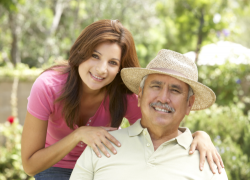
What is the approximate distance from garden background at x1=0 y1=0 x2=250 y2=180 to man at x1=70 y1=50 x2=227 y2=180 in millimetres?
1133

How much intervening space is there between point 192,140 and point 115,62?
864mm

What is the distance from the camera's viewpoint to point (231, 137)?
4031 mm

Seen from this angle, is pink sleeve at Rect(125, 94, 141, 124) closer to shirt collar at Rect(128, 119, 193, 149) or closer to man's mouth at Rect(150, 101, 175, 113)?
shirt collar at Rect(128, 119, 193, 149)

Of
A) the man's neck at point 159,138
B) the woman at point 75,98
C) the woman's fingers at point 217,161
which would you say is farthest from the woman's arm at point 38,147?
the woman's fingers at point 217,161

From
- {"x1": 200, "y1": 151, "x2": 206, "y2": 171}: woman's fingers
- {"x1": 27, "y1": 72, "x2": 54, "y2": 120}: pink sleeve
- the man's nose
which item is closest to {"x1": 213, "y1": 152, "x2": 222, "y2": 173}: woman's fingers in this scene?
{"x1": 200, "y1": 151, "x2": 206, "y2": 171}: woman's fingers

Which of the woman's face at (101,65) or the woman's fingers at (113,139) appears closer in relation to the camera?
the woman's fingers at (113,139)

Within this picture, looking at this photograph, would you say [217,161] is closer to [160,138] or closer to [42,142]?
[160,138]

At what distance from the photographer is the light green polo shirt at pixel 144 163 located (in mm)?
2074

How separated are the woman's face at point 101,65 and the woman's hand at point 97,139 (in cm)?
35

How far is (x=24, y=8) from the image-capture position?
16312mm

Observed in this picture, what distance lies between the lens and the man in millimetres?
2088

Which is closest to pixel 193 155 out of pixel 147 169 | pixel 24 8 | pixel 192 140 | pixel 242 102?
pixel 192 140

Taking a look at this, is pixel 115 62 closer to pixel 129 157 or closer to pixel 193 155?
pixel 129 157

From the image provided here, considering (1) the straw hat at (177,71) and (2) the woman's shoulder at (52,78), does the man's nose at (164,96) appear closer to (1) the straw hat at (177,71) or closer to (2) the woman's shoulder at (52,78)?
(1) the straw hat at (177,71)
